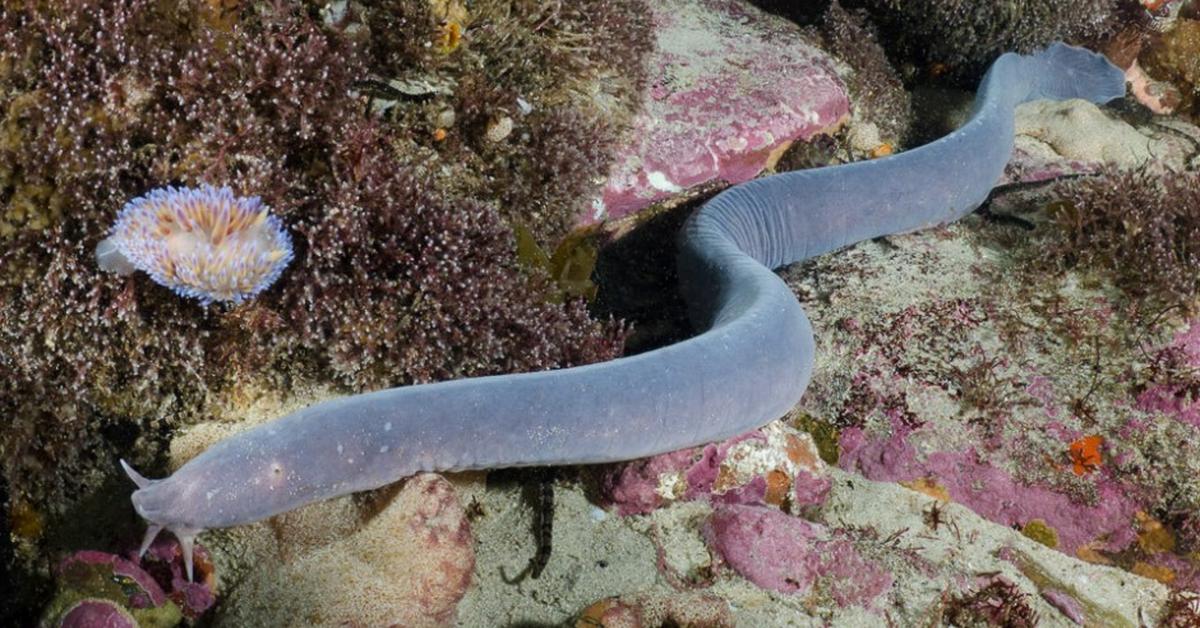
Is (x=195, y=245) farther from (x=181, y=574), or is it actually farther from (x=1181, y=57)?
(x=1181, y=57)

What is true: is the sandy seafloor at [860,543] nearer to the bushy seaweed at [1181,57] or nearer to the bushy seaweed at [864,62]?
the bushy seaweed at [864,62]

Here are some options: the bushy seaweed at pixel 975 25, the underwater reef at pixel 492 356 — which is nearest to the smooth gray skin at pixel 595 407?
the underwater reef at pixel 492 356

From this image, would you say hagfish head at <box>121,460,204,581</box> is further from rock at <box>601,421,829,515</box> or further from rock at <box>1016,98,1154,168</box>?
rock at <box>1016,98,1154,168</box>

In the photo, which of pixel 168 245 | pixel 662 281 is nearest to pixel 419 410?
pixel 168 245

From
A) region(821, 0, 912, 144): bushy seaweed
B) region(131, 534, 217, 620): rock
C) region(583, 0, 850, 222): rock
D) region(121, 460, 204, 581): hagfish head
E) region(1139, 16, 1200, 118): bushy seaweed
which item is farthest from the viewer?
A: region(1139, 16, 1200, 118): bushy seaweed

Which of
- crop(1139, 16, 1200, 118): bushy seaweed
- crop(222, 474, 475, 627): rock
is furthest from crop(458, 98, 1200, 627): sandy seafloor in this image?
crop(1139, 16, 1200, 118): bushy seaweed

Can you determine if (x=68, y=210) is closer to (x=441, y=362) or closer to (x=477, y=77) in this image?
(x=441, y=362)
